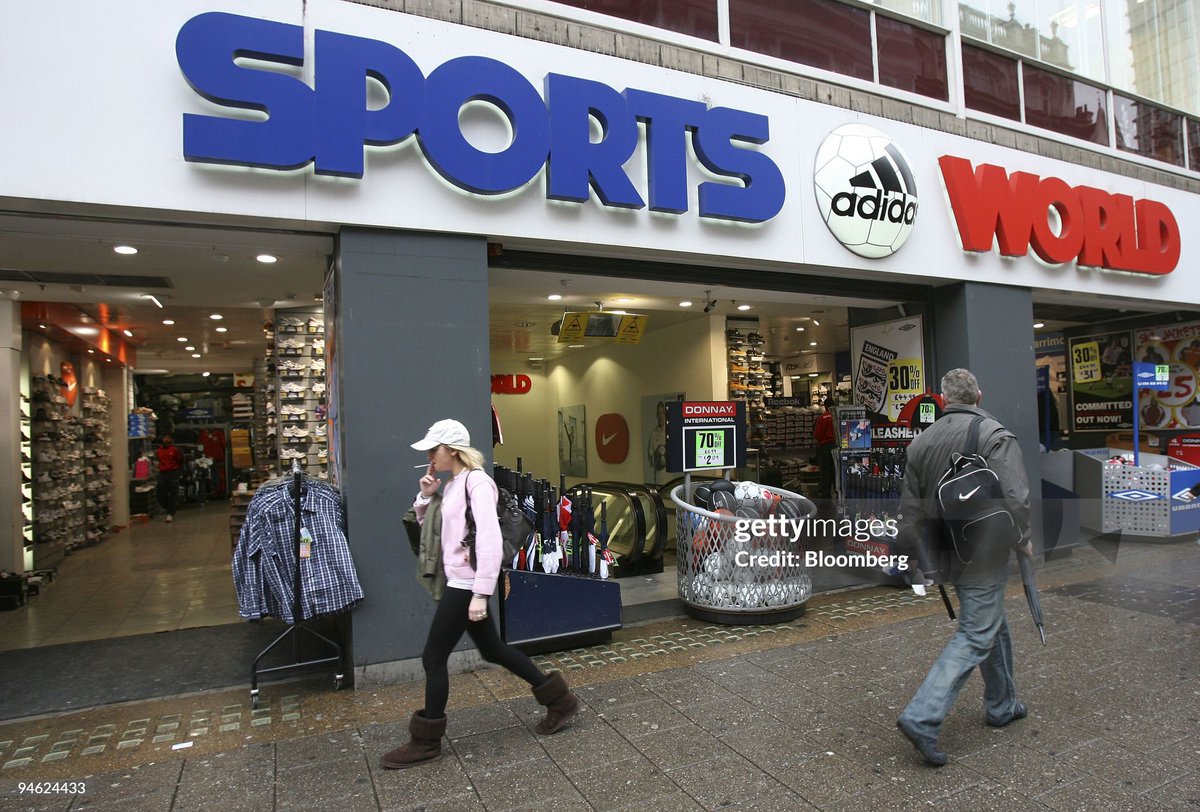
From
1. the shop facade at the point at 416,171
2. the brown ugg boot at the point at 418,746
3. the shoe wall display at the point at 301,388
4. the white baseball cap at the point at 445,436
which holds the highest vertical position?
the shop facade at the point at 416,171

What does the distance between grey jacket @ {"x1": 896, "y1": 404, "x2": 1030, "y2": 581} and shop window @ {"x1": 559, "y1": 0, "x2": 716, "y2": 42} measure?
14.4 feet

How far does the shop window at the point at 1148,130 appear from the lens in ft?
32.3

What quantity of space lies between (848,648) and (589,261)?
12.1 feet

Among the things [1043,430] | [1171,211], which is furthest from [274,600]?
[1043,430]

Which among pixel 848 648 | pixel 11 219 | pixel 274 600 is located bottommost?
pixel 848 648

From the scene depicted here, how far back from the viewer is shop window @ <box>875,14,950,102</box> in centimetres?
779

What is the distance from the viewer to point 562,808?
3.22 meters

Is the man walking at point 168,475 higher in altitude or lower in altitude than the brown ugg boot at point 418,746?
higher

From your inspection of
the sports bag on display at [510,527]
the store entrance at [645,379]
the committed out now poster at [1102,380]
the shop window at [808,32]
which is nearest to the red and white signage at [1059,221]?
the store entrance at [645,379]

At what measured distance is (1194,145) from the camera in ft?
35.6

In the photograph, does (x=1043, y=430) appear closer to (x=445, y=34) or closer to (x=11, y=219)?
(x=445, y=34)

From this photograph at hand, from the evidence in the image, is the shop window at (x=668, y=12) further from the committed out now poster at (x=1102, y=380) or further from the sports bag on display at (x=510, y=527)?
the committed out now poster at (x=1102, y=380)

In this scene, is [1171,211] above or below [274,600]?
above

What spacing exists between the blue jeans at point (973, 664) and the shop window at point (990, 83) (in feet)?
22.3
